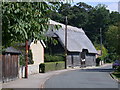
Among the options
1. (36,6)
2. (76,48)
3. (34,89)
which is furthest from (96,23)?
(36,6)

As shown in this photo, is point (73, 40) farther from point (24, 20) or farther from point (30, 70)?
point (24, 20)

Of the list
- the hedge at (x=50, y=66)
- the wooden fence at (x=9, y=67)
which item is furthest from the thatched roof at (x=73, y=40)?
the wooden fence at (x=9, y=67)

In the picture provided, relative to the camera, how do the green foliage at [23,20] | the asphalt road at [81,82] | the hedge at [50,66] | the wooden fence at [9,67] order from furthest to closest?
the hedge at [50,66], the wooden fence at [9,67], the asphalt road at [81,82], the green foliage at [23,20]

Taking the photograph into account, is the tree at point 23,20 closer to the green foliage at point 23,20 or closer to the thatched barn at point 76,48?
the green foliage at point 23,20

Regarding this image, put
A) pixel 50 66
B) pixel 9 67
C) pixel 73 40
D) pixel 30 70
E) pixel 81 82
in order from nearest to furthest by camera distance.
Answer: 1. pixel 81 82
2. pixel 9 67
3. pixel 30 70
4. pixel 50 66
5. pixel 73 40

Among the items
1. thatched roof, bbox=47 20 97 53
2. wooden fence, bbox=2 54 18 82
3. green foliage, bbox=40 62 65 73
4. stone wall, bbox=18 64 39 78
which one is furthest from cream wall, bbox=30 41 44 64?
wooden fence, bbox=2 54 18 82

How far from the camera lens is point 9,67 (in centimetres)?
2353

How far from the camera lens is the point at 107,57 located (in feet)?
308

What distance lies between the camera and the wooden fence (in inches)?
869

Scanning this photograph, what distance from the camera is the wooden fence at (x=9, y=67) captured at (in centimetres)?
2206

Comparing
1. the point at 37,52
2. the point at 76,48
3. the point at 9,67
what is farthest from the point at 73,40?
the point at 9,67

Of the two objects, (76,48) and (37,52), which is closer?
(37,52)

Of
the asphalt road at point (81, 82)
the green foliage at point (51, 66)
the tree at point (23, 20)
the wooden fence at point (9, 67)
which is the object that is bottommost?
the asphalt road at point (81, 82)

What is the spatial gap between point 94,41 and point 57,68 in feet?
174
